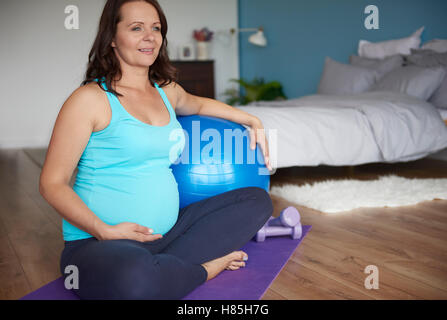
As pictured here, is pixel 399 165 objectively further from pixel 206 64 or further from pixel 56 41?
pixel 56 41

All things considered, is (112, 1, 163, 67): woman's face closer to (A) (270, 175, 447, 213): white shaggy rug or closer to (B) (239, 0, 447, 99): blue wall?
(A) (270, 175, 447, 213): white shaggy rug

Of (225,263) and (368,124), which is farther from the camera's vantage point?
(368,124)

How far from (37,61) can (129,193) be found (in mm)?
5008

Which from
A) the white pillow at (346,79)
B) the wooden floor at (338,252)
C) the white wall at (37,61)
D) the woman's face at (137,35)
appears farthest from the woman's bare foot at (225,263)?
the white wall at (37,61)

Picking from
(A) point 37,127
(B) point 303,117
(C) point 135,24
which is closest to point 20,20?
(A) point 37,127

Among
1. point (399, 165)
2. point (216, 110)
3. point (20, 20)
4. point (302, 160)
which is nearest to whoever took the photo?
point (216, 110)

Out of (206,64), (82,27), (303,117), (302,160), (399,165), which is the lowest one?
(399,165)

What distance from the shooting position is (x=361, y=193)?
8.21ft

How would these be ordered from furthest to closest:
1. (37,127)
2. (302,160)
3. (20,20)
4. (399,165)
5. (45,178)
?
(37,127) → (20,20) → (399,165) → (302,160) → (45,178)

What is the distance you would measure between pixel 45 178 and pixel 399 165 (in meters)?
A: 2.98

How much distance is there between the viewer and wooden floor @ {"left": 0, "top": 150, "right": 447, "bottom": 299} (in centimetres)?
135

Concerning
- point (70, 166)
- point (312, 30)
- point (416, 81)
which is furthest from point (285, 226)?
point (312, 30)

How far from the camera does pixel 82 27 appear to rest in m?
5.61

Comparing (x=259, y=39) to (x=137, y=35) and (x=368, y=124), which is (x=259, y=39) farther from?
(x=137, y=35)
